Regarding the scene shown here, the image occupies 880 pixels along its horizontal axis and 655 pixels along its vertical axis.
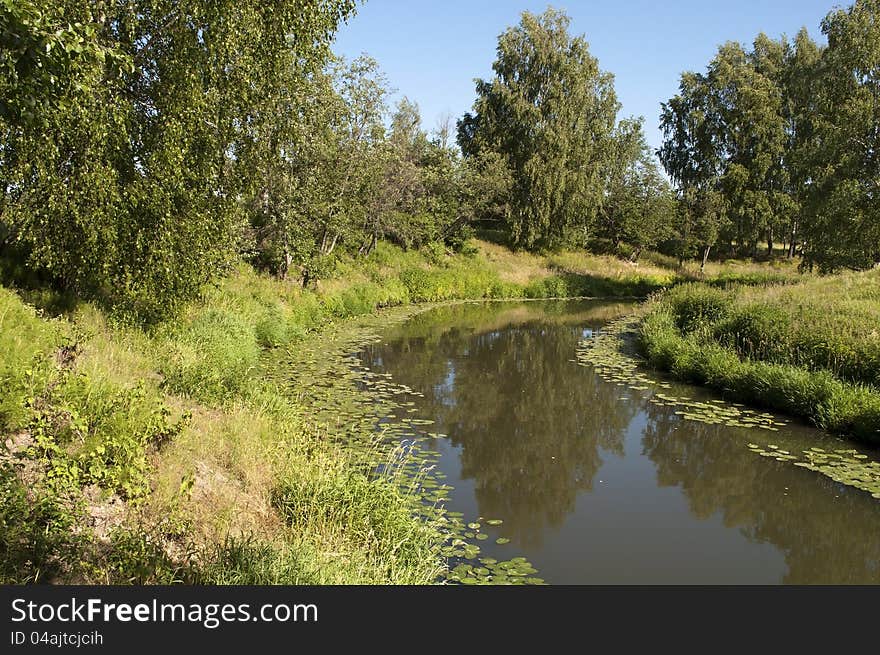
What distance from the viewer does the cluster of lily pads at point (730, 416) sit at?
10031 millimetres

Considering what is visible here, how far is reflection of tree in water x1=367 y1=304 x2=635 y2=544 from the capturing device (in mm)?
9445

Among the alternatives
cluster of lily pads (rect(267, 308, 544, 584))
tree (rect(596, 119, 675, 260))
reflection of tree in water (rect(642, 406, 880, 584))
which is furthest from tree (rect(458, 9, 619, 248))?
reflection of tree in water (rect(642, 406, 880, 584))

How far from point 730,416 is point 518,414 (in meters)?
4.62

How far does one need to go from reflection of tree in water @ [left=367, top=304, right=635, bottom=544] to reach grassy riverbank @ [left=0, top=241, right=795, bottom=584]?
1823 millimetres

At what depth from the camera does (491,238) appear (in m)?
48.3

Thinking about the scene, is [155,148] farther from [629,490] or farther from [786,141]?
[786,141]

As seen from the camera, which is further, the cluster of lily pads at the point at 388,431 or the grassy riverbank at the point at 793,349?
the grassy riverbank at the point at 793,349

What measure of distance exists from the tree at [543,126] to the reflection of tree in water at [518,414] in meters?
22.8

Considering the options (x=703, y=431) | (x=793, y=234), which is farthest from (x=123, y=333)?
(x=793, y=234)

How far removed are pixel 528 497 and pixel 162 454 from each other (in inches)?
207

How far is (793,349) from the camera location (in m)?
14.8

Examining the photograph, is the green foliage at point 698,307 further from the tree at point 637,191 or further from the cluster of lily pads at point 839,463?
the tree at point 637,191

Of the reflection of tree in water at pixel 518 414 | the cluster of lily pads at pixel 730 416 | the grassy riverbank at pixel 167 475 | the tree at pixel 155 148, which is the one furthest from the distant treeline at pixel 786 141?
the grassy riverbank at pixel 167 475

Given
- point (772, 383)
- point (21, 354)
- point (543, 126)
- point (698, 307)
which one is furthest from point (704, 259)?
point (21, 354)
